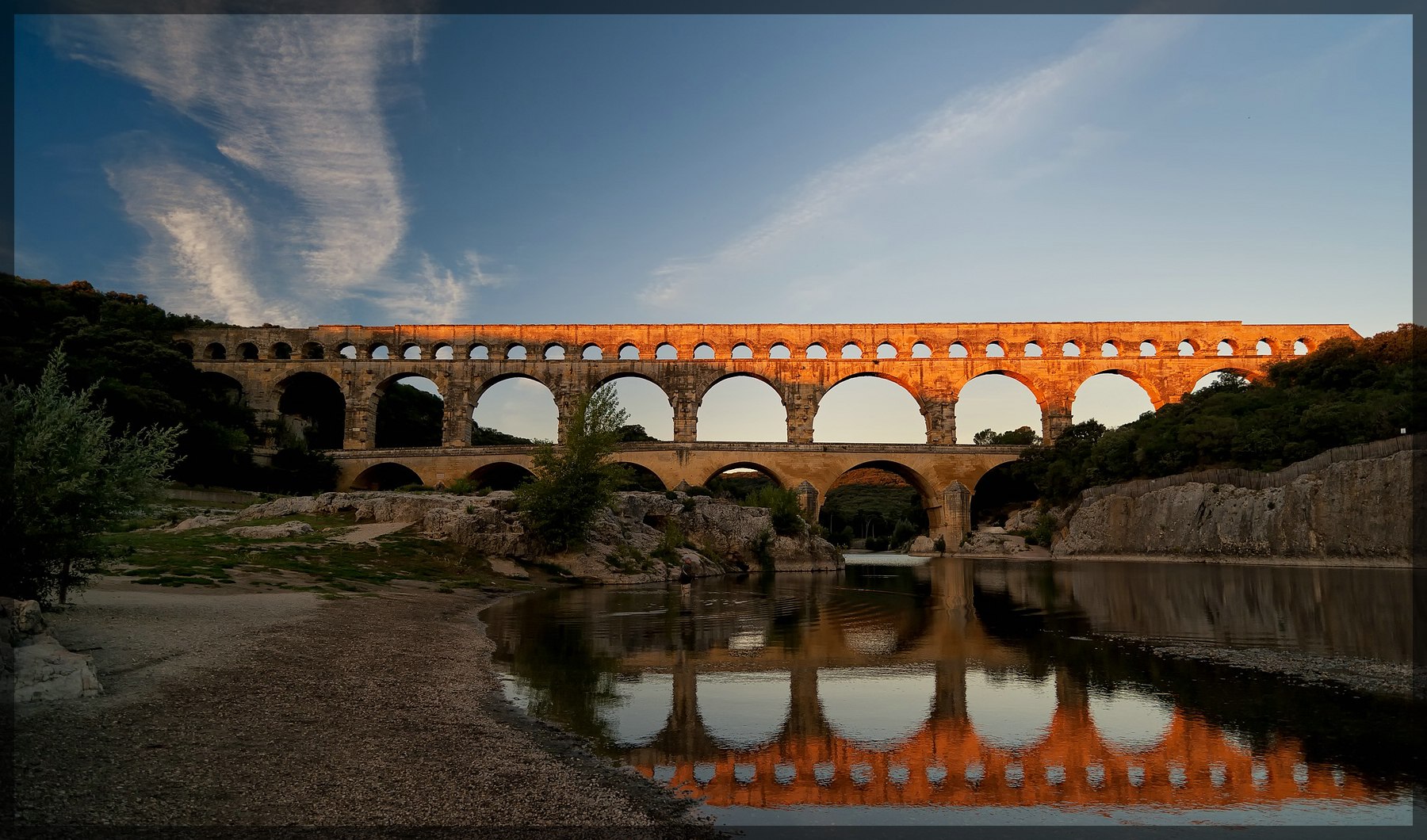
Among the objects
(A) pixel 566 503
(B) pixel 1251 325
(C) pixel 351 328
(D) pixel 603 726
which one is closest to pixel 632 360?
(C) pixel 351 328

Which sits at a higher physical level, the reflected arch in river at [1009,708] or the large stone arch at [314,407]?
the large stone arch at [314,407]

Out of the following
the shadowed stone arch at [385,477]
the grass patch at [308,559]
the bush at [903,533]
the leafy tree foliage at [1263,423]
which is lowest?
the bush at [903,533]

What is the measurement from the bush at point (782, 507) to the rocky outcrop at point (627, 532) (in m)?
0.48

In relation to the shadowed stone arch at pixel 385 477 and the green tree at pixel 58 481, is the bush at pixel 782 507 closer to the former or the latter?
the shadowed stone arch at pixel 385 477

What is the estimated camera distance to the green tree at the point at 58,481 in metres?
8.31

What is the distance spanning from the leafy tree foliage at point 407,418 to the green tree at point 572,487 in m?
35.7

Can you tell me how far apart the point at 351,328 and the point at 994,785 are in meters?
59.6

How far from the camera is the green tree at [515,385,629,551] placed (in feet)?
88.5

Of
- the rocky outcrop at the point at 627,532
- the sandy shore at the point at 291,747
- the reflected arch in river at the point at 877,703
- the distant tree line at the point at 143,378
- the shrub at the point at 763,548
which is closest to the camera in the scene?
the sandy shore at the point at 291,747

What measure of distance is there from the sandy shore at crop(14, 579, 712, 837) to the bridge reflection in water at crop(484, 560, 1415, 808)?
2.47 feet

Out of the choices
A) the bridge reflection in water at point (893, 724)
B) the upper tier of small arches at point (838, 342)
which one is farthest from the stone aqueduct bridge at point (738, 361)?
the bridge reflection in water at point (893, 724)

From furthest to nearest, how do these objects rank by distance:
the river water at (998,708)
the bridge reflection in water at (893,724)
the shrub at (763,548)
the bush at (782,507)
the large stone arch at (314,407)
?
the large stone arch at (314,407), the bush at (782,507), the shrub at (763,548), the bridge reflection in water at (893,724), the river water at (998,708)

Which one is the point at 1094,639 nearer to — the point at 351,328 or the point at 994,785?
the point at 994,785

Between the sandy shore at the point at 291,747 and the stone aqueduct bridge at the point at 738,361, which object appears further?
the stone aqueduct bridge at the point at 738,361
